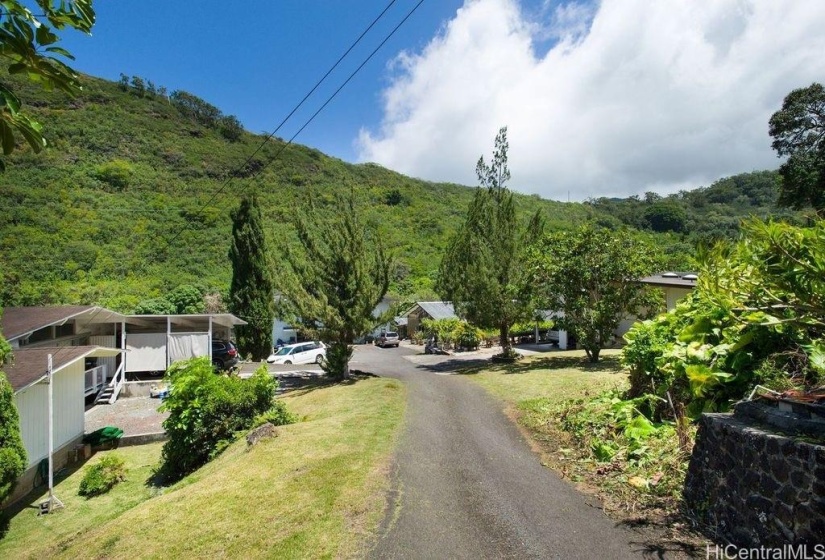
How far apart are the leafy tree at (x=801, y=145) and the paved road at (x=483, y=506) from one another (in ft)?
84.8

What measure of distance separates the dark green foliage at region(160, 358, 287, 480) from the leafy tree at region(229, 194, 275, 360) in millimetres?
16870

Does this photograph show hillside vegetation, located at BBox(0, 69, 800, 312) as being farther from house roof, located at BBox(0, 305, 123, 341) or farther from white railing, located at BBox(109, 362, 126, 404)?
white railing, located at BBox(109, 362, 126, 404)

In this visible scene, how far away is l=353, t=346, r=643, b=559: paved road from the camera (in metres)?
5.19

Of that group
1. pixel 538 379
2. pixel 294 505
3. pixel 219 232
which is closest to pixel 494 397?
pixel 538 379

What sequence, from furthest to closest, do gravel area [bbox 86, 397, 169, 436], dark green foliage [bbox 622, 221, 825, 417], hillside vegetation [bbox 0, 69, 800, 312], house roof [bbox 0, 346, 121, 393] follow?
hillside vegetation [bbox 0, 69, 800, 312] < gravel area [bbox 86, 397, 169, 436] < house roof [bbox 0, 346, 121, 393] < dark green foliage [bbox 622, 221, 825, 417]

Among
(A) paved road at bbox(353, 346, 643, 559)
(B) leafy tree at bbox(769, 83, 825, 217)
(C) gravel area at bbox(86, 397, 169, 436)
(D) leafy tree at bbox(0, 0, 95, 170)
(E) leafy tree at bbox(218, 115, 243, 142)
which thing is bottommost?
(C) gravel area at bbox(86, 397, 169, 436)

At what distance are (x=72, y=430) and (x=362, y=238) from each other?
448 inches

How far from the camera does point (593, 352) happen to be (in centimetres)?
1952

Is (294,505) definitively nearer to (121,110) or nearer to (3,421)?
(3,421)

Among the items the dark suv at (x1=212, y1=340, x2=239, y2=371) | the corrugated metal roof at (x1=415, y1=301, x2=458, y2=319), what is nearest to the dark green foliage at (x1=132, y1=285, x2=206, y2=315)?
the dark suv at (x1=212, y1=340, x2=239, y2=371)

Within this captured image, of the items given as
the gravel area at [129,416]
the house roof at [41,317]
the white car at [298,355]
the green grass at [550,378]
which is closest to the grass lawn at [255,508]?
the gravel area at [129,416]

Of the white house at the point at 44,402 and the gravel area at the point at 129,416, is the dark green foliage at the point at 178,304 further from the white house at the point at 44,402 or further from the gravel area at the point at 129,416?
the white house at the point at 44,402

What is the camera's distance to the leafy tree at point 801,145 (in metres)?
25.3

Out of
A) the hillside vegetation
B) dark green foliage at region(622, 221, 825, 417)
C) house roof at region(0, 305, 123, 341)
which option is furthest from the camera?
the hillside vegetation
